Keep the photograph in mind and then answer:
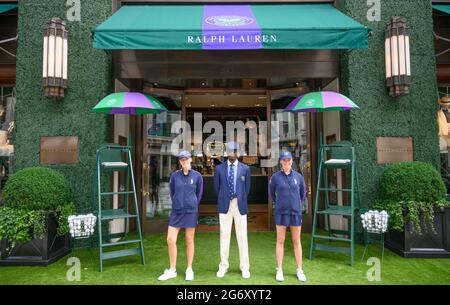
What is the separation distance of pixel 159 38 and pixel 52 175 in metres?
2.73

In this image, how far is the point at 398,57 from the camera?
5.69 meters

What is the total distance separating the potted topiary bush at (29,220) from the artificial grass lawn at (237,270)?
0.66ft

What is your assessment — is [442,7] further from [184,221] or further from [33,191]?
[33,191]

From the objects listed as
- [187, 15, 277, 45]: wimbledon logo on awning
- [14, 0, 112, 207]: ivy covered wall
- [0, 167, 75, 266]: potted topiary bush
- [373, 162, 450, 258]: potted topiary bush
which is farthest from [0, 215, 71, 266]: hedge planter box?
[373, 162, 450, 258]: potted topiary bush

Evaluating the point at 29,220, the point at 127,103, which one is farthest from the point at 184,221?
the point at 29,220

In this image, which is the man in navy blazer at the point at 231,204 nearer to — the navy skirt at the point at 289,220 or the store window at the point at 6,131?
the navy skirt at the point at 289,220

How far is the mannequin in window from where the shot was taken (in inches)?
274

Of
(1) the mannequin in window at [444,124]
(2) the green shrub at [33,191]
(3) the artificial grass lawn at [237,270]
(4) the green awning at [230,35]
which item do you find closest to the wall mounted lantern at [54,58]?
(4) the green awning at [230,35]

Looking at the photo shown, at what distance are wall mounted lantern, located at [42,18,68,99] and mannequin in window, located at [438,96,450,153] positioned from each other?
7561 millimetres

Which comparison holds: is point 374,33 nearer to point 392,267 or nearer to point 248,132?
point 392,267

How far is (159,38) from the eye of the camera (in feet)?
16.5

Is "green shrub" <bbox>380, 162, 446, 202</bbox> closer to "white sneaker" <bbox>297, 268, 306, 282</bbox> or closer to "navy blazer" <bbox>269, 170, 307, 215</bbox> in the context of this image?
"navy blazer" <bbox>269, 170, 307, 215</bbox>

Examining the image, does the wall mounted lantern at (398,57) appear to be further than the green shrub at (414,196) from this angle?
Yes

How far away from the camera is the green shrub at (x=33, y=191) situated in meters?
4.82
